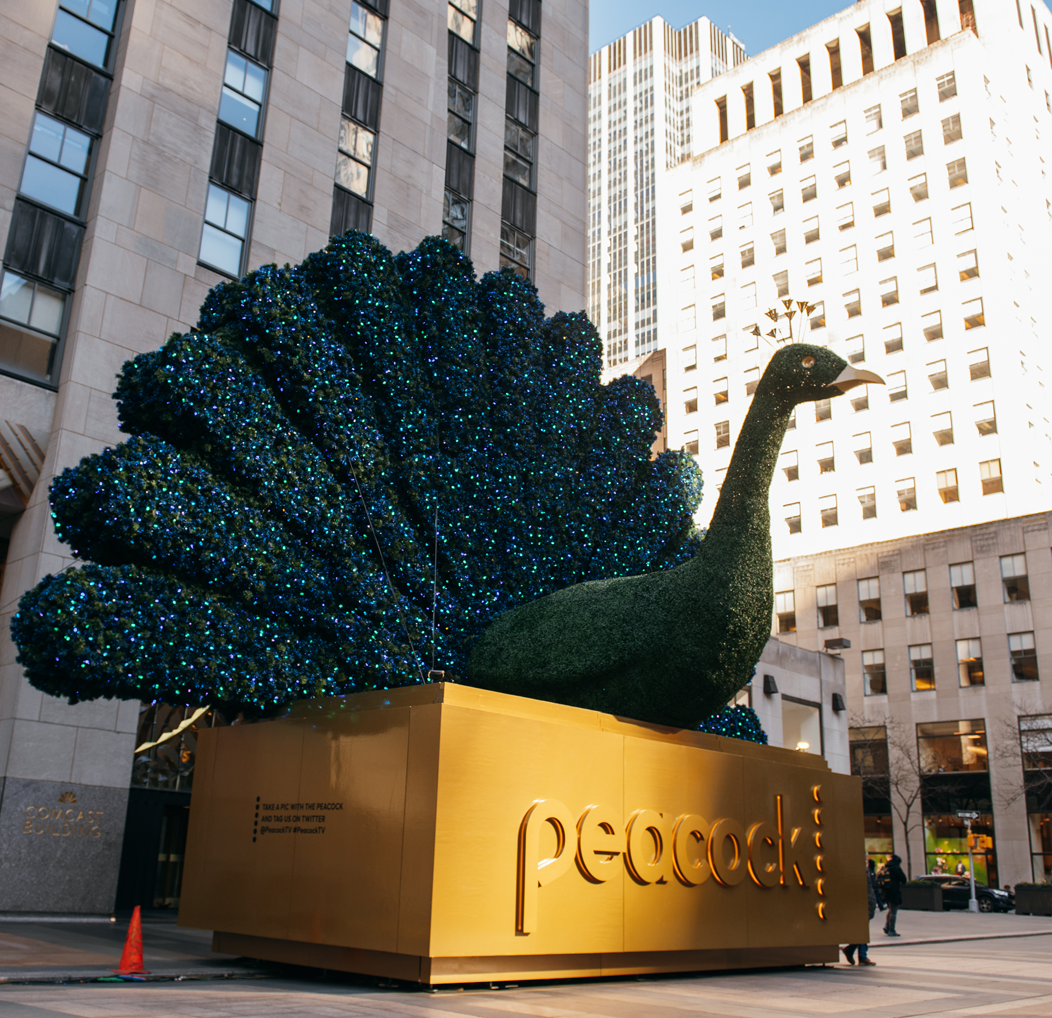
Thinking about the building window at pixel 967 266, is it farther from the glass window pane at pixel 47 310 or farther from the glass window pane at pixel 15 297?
the glass window pane at pixel 15 297

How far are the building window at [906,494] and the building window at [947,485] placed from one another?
158 cm

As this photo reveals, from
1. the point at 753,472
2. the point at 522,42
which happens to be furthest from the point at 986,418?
the point at 753,472

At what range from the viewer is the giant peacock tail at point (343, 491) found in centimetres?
1089

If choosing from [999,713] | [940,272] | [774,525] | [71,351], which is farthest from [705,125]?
[71,351]

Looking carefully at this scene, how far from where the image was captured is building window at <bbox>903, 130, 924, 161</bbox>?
6538 cm

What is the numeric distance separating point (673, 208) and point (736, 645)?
242 feet

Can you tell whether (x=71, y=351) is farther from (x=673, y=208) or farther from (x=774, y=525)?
(x=673, y=208)

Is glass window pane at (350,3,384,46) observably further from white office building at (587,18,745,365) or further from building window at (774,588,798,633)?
white office building at (587,18,745,365)

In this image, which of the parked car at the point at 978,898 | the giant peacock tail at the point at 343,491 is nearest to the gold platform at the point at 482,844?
the giant peacock tail at the point at 343,491

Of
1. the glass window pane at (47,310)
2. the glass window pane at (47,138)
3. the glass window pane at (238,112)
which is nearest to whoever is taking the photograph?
the glass window pane at (47,310)

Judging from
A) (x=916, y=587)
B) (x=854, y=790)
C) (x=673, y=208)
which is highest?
(x=673, y=208)

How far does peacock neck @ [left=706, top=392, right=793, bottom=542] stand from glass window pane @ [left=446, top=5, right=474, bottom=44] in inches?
841

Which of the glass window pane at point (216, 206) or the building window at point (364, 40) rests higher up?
the building window at point (364, 40)

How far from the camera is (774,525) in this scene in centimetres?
6556
